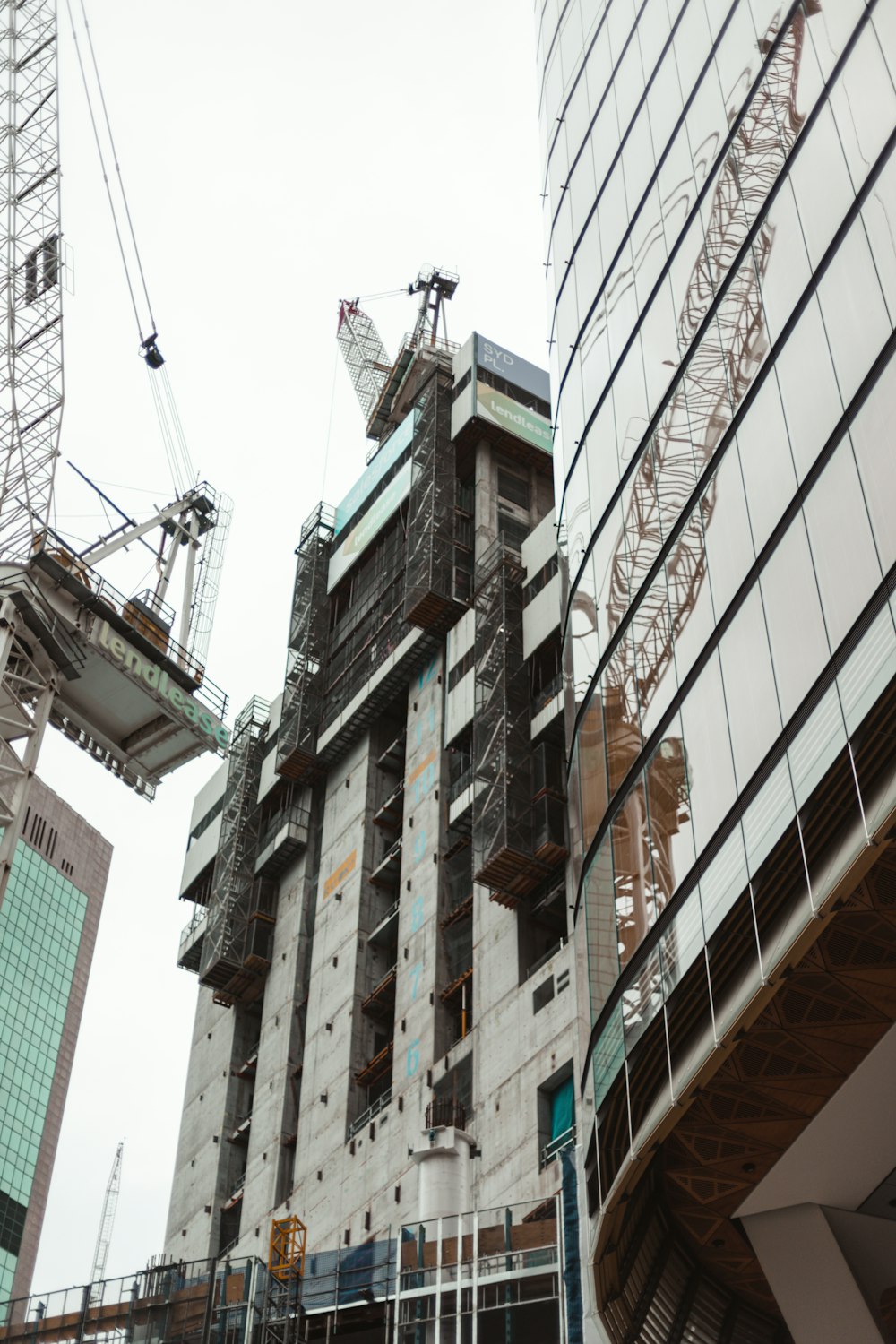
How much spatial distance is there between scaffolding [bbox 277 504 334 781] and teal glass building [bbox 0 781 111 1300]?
6382cm

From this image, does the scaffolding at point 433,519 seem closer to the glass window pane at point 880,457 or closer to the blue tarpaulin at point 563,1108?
the blue tarpaulin at point 563,1108

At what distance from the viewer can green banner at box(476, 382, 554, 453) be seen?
86.2 m

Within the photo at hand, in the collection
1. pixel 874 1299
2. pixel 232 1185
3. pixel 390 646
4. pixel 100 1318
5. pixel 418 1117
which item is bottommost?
pixel 874 1299

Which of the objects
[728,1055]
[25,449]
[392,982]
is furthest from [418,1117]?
[728,1055]

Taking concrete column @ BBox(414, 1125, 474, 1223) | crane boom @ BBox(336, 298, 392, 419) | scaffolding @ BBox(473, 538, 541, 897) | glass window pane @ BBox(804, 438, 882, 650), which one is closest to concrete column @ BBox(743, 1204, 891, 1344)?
glass window pane @ BBox(804, 438, 882, 650)

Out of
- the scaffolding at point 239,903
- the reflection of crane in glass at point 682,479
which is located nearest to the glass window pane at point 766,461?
the reflection of crane in glass at point 682,479

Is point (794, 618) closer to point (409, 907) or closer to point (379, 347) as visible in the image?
point (409, 907)

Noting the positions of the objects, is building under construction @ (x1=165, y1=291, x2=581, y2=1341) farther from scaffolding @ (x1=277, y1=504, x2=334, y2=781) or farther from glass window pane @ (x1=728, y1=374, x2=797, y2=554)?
glass window pane @ (x1=728, y1=374, x2=797, y2=554)

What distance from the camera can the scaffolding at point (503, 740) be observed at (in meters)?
63.2

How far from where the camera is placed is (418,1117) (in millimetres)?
65375

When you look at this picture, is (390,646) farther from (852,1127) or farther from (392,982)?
(852,1127)

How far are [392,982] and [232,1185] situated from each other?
1751cm

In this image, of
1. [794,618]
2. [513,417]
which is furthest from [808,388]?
[513,417]

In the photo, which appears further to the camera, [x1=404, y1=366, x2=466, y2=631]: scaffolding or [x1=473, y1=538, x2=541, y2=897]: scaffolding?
[x1=404, y1=366, x2=466, y2=631]: scaffolding
